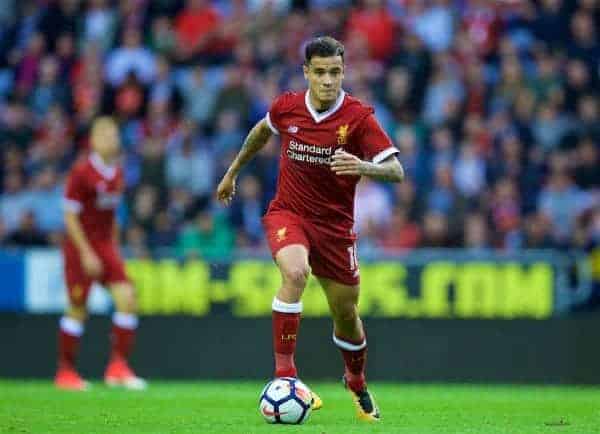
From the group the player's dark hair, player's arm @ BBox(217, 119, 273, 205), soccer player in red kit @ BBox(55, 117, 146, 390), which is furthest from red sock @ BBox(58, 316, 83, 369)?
the player's dark hair

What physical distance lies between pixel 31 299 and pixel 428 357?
168 inches

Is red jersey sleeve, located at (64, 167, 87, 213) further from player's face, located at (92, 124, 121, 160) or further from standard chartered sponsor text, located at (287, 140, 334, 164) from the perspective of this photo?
standard chartered sponsor text, located at (287, 140, 334, 164)

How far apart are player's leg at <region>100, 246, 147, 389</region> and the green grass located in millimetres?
288

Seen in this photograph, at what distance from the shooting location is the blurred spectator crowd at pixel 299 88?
15.0m

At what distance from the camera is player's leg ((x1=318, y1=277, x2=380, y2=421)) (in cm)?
845

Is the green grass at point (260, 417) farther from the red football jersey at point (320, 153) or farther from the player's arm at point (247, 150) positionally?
the player's arm at point (247, 150)

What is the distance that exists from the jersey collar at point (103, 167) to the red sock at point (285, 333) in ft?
16.5

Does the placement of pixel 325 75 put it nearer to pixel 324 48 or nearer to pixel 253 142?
pixel 324 48

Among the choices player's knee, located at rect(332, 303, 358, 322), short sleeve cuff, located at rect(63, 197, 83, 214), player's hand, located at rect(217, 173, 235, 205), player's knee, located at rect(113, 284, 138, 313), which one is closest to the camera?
player's knee, located at rect(332, 303, 358, 322)

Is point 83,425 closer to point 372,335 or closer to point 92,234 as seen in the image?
point 92,234

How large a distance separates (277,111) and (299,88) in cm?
786

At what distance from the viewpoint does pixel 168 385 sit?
44.4 ft

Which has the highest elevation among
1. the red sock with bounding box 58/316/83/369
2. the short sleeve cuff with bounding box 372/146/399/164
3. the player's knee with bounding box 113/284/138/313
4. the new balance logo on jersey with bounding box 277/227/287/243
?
the short sleeve cuff with bounding box 372/146/399/164

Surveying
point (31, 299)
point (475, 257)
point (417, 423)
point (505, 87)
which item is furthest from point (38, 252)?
point (417, 423)
